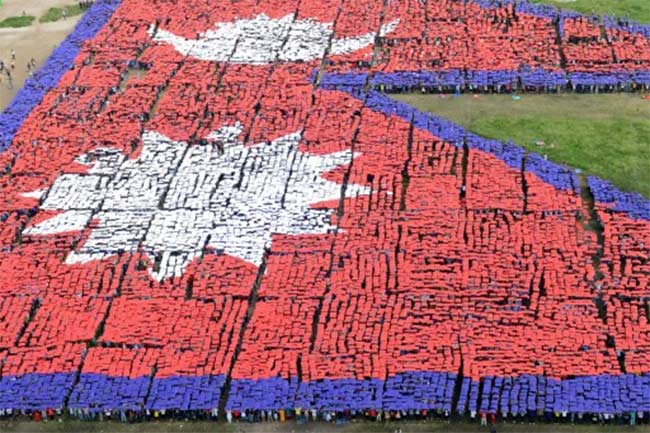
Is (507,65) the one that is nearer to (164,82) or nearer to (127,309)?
(164,82)

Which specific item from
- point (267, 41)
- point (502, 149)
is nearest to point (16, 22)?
point (267, 41)

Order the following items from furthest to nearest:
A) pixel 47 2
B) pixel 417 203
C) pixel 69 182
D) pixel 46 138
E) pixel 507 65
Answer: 1. pixel 47 2
2. pixel 507 65
3. pixel 46 138
4. pixel 69 182
5. pixel 417 203

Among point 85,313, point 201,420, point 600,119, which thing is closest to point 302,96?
point 600,119

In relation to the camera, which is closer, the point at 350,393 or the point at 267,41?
the point at 350,393

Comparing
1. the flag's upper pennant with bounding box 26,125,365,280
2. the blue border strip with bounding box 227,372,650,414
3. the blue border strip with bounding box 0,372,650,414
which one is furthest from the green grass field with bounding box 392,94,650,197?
the blue border strip with bounding box 0,372,650,414

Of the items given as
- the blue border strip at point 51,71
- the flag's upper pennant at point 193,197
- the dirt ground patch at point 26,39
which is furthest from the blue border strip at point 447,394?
the dirt ground patch at point 26,39

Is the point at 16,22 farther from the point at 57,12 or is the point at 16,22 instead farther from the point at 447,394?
the point at 447,394

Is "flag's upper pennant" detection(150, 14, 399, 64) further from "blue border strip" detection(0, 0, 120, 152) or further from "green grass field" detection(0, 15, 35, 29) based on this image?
"green grass field" detection(0, 15, 35, 29)
